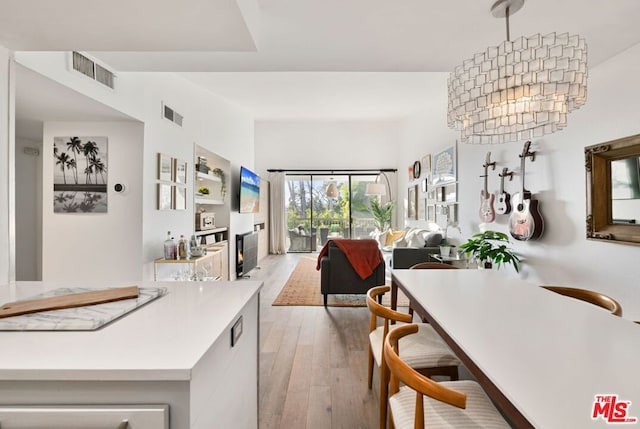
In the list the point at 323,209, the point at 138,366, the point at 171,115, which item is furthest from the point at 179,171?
the point at 323,209

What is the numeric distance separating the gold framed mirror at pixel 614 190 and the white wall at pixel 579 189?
3.0 inches

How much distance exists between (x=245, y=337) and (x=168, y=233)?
8.11ft

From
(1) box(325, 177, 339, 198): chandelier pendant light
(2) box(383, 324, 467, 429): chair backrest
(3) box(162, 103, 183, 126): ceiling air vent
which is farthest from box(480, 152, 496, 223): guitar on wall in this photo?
(1) box(325, 177, 339, 198): chandelier pendant light

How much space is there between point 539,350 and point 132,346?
48.4 inches

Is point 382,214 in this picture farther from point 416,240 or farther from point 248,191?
point 248,191

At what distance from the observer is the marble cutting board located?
0.89 metres

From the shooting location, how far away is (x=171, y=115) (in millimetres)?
3439

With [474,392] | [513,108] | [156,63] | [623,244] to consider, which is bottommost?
[474,392]

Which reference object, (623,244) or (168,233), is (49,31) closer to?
(168,233)

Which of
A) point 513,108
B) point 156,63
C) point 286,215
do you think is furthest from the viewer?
point 286,215

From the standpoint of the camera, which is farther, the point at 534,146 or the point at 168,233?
the point at 168,233

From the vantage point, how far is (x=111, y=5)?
1.26 meters

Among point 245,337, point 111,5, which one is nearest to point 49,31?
point 111,5

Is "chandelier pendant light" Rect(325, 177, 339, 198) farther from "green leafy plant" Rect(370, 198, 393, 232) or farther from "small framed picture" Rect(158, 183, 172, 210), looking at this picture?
"small framed picture" Rect(158, 183, 172, 210)
